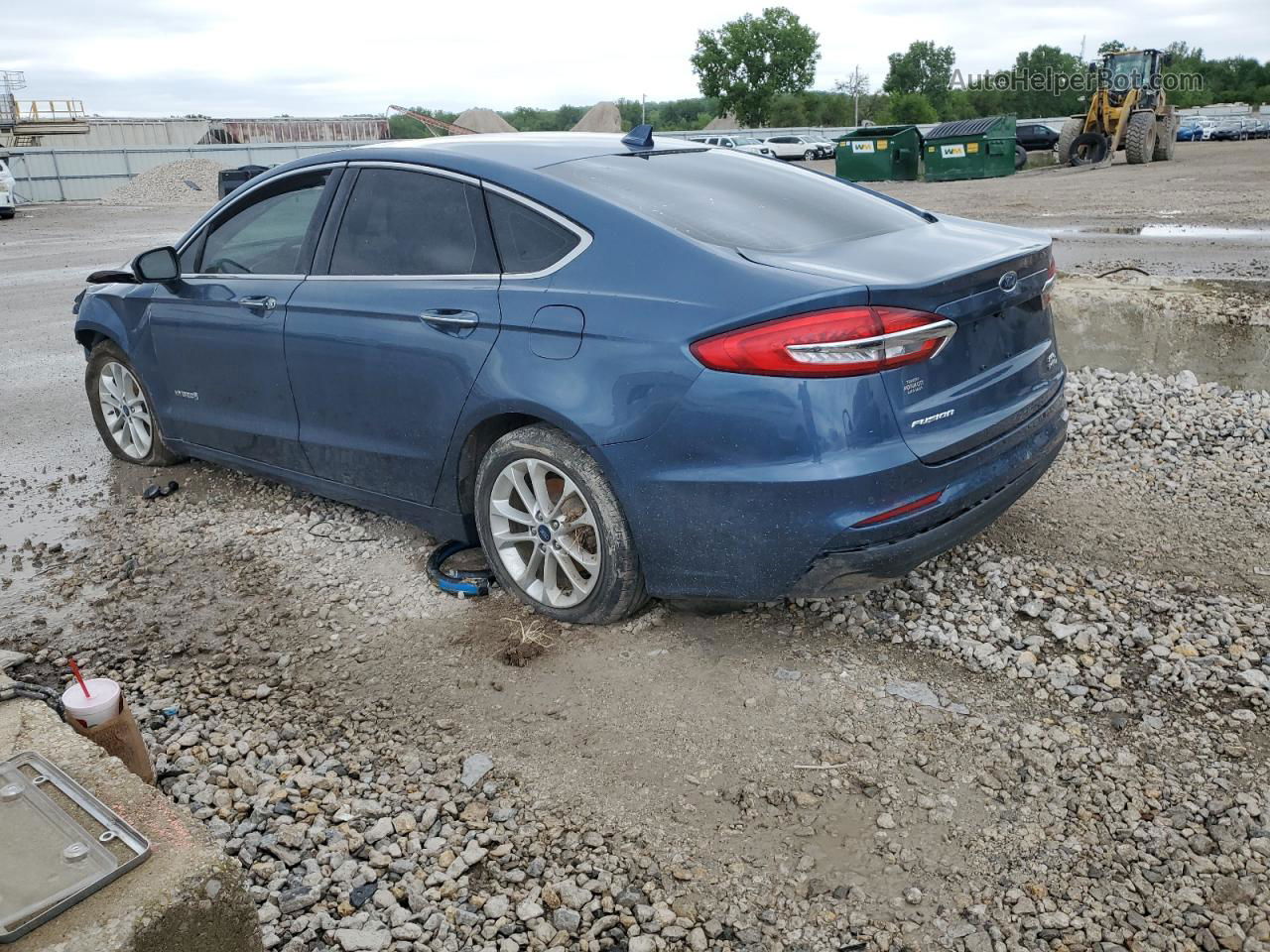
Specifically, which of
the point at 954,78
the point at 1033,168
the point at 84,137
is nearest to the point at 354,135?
the point at 84,137

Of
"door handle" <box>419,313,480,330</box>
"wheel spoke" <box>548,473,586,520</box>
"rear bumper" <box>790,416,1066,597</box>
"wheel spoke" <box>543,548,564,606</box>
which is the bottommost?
"wheel spoke" <box>543,548,564,606</box>

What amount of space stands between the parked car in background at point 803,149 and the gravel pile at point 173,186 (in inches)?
934

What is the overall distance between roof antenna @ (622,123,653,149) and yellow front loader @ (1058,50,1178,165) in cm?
2783

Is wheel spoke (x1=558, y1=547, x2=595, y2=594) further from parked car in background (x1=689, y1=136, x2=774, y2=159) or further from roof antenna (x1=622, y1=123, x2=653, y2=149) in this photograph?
parked car in background (x1=689, y1=136, x2=774, y2=159)

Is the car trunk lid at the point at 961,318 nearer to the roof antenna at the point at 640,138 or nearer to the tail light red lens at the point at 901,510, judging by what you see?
the tail light red lens at the point at 901,510

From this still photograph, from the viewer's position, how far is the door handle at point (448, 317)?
3.80m

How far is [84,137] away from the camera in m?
59.0

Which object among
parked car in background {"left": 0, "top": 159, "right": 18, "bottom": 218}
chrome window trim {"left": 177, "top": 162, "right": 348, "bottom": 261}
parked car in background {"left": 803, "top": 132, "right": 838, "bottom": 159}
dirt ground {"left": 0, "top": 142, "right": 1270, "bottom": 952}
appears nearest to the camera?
dirt ground {"left": 0, "top": 142, "right": 1270, "bottom": 952}

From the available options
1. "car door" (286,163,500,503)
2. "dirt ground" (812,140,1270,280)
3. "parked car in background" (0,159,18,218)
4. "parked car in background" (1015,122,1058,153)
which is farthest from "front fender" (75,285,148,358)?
"parked car in background" (1015,122,1058,153)

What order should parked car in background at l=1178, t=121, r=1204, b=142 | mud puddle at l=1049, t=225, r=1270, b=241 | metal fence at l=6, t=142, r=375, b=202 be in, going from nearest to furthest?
mud puddle at l=1049, t=225, r=1270, b=241 < metal fence at l=6, t=142, r=375, b=202 < parked car in background at l=1178, t=121, r=1204, b=142

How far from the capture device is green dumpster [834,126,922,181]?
2811 centimetres

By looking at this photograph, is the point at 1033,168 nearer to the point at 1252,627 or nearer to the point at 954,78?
the point at 1252,627

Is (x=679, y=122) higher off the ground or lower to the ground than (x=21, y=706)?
higher

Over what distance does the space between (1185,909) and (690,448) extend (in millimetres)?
1767
